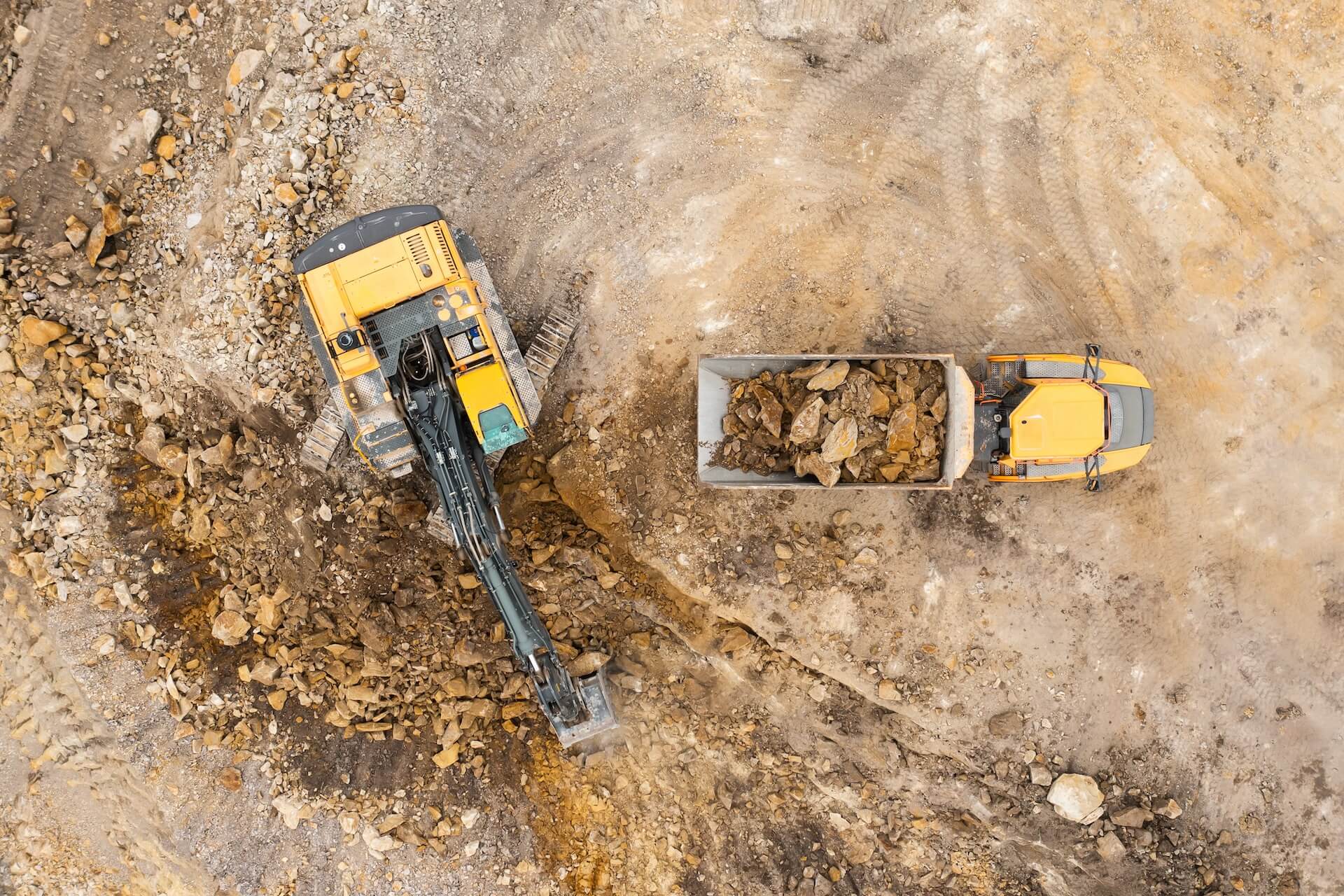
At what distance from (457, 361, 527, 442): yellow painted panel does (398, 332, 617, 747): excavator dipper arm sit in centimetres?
20

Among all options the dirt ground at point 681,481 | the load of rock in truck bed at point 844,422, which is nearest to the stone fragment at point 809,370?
the load of rock in truck bed at point 844,422

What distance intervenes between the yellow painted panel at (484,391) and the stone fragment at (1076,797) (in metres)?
7.50

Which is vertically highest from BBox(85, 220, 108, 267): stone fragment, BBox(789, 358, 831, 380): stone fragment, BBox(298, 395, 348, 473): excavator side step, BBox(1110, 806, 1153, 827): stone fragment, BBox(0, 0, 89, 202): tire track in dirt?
BBox(0, 0, 89, 202): tire track in dirt

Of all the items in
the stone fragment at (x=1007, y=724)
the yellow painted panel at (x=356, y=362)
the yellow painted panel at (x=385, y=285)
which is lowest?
the stone fragment at (x=1007, y=724)

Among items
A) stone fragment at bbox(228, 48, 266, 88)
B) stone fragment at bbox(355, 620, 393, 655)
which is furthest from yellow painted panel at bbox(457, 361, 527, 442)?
stone fragment at bbox(228, 48, 266, 88)

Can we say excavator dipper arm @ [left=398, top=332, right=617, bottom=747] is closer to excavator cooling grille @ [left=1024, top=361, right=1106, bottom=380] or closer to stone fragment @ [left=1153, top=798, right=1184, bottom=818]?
excavator cooling grille @ [left=1024, top=361, right=1106, bottom=380]

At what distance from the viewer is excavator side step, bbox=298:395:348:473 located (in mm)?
9172

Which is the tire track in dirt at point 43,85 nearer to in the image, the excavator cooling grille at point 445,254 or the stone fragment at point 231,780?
the excavator cooling grille at point 445,254

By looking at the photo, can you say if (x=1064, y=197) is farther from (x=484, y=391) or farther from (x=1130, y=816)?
(x=1130, y=816)

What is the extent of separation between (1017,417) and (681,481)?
3670 mm

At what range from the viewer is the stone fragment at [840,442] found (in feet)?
27.2

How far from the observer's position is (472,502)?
8148mm

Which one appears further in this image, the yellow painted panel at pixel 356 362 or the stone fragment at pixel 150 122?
the stone fragment at pixel 150 122

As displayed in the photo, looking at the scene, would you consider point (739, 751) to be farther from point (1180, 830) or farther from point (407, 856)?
point (1180, 830)
